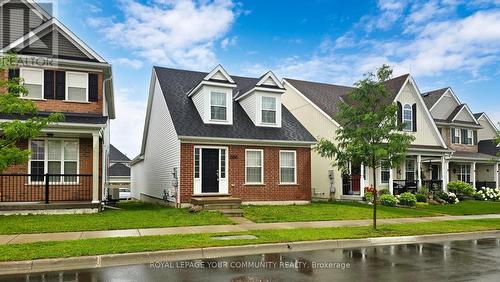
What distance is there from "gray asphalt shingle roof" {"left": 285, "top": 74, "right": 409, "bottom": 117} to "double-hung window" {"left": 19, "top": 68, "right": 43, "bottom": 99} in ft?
52.9

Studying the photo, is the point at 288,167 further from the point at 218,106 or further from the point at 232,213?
the point at 232,213

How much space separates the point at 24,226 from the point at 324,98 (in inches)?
816

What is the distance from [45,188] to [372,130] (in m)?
13.5

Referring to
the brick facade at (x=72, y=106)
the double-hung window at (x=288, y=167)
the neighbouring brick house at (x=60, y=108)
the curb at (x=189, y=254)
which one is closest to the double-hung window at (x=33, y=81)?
the neighbouring brick house at (x=60, y=108)

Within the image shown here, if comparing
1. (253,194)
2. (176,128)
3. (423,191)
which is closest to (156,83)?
(176,128)

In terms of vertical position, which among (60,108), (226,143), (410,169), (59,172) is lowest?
(410,169)

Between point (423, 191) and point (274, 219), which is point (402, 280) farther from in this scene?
point (423, 191)

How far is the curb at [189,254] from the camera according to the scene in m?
8.23

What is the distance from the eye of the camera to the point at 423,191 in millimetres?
24469

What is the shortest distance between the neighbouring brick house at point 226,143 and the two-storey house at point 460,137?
671 inches

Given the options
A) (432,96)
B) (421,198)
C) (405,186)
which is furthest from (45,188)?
(432,96)

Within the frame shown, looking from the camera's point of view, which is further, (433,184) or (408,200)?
(433,184)

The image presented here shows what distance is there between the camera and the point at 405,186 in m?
25.9

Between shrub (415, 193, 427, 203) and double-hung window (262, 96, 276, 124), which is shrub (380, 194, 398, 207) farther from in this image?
double-hung window (262, 96, 276, 124)
